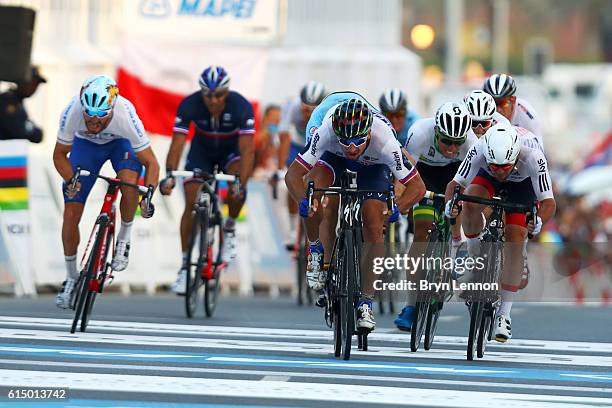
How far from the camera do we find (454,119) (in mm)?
13016

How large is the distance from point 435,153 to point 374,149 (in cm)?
177

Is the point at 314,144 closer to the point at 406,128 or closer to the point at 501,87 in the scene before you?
the point at 501,87

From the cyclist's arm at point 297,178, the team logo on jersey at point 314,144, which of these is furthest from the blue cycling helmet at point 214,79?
the team logo on jersey at point 314,144

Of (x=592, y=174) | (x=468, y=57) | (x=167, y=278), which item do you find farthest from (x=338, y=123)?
(x=468, y=57)

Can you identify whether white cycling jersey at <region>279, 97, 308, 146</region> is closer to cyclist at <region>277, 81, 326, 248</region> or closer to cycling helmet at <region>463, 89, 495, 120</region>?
cyclist at <region>277, 81, 326, 248</region>

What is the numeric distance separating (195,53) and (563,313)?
19.5 feet

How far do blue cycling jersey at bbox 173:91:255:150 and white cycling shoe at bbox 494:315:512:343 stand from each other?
154 inches

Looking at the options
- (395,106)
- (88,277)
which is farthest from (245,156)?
(88,277)

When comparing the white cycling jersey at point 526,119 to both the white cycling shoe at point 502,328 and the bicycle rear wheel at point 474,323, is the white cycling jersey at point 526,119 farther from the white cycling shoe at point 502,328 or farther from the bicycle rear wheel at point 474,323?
the bicycle rear wheel at point 474,323

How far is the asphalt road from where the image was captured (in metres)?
10.1

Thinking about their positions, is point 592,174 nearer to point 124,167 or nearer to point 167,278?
point 167,278

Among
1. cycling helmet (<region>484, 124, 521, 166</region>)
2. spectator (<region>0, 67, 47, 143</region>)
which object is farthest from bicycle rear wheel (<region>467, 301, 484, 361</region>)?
spectator (<region>0, 67, 47, 143</region>)

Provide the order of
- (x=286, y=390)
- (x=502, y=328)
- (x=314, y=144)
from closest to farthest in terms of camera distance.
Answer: (x=286, y=390), (x=314, y=144), (x=502, y=328)

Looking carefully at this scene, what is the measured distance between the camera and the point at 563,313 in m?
19.0
